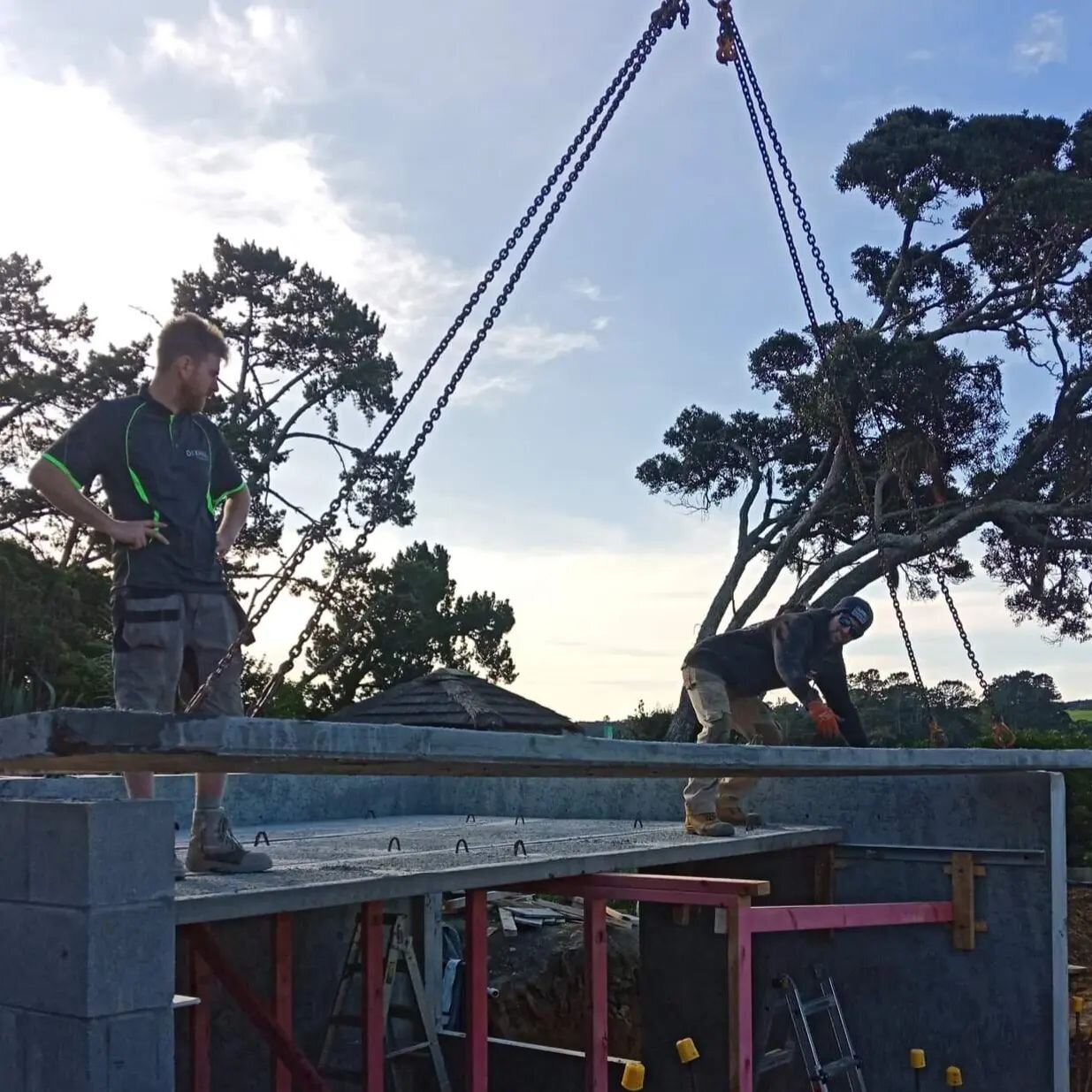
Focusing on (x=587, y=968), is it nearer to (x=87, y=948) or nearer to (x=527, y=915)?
(x=87, y=948)

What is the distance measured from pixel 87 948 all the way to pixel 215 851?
1.57 m

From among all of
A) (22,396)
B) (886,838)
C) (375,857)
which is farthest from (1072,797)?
(22,396)

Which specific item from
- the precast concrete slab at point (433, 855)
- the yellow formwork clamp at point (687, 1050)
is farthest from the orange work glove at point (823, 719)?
the yellow formwork clamp at point (687, 1050)

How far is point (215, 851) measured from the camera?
165 inches

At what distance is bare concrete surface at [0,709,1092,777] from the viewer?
2564mm

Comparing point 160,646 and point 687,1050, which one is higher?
point 160,646

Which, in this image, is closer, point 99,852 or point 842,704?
point 99,852

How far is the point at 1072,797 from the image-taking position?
15.3 meters

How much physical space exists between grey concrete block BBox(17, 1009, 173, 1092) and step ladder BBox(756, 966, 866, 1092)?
385 cm

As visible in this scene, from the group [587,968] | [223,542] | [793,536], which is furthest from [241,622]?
[793,536]

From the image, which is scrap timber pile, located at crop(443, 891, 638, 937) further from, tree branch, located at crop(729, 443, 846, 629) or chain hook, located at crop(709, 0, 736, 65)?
chain hook, located at crop(709, 0, 736, 65)

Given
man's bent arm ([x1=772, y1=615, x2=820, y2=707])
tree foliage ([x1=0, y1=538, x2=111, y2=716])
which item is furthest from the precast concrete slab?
tree foliage ([x1=0, y1=538, x2=111, y2=716])

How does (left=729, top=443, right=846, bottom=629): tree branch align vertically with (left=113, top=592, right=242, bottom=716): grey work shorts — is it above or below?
above

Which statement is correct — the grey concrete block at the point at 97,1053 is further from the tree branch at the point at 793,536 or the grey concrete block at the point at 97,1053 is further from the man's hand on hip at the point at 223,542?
the tree branch at the point at 793,536
